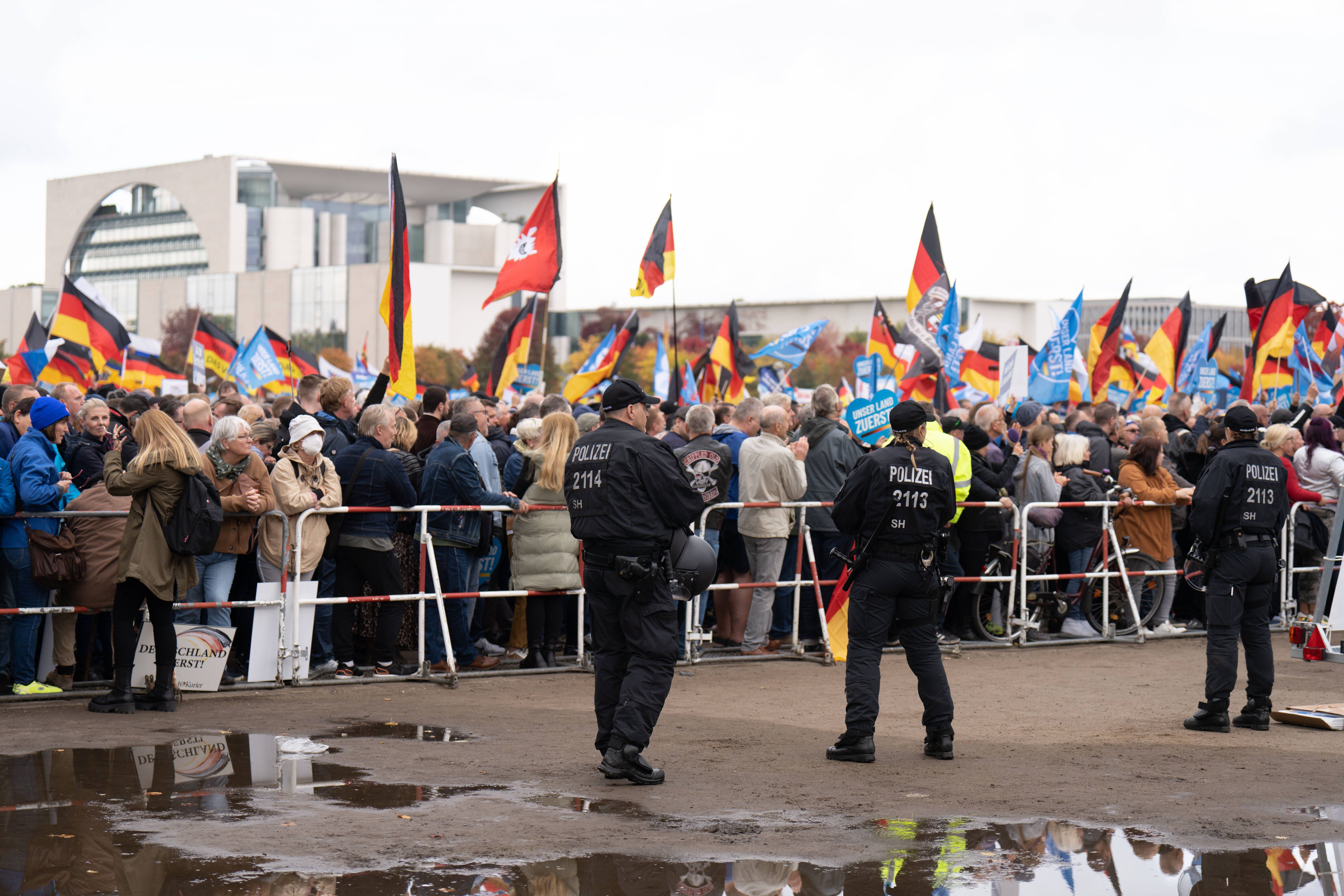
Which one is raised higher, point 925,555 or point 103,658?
point 925,555

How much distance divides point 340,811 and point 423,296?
101759 millimetres

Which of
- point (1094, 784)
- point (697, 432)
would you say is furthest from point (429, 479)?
point (1094, 784)

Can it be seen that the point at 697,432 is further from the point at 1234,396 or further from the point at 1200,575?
the point at 1234,396

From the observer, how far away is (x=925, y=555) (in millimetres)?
8195

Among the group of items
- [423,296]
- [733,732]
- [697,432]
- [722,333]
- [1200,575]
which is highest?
[423,296]

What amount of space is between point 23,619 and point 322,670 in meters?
2.08

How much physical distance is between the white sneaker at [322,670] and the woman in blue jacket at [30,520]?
1.74 m

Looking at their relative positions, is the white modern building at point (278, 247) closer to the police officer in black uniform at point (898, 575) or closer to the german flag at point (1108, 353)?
the german flag at point (1108, 353)

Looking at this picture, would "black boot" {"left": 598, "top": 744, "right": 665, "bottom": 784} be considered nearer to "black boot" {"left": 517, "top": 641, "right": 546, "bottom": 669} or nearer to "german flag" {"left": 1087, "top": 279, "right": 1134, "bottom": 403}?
"black boot" {"left": 517, "top": 641, "right": 546, "bottom": 669}

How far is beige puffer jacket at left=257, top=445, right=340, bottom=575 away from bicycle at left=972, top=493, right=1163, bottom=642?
571cm

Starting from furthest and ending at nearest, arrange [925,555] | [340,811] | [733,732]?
1. [733,732]
2. [925,555]
3. [340,811]

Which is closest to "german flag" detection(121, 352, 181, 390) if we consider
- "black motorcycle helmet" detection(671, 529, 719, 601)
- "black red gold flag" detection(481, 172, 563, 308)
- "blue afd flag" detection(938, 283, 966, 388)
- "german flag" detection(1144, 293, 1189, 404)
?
"black red gold flag" detection(481, 172, 563, 308)

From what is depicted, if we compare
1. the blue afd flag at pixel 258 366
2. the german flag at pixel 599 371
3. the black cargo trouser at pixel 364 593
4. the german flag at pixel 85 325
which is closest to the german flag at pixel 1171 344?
the german flag at pixel 599 371

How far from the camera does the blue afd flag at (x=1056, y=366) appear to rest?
23.0 meters
